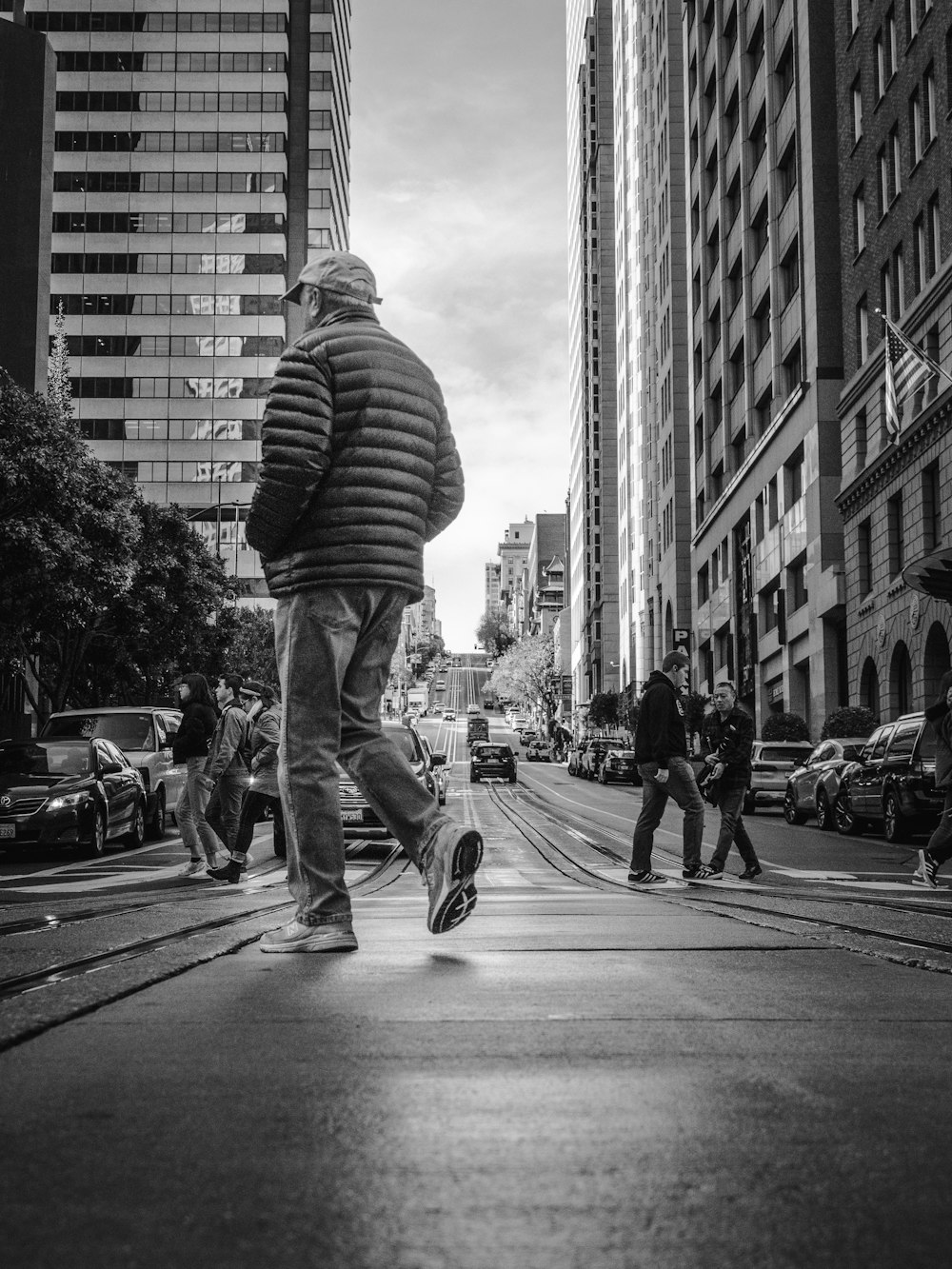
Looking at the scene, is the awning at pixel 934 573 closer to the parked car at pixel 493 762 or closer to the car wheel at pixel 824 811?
the car wheel at pixel 824 811

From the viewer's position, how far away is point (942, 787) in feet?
38.5

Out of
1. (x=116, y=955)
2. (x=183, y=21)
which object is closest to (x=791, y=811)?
(x=116, y=955)

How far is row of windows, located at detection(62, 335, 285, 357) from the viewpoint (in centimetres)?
A: 9100

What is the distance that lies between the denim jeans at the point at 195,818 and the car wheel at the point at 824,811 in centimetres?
1298

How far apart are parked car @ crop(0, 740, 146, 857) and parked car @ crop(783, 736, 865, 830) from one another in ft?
37.6

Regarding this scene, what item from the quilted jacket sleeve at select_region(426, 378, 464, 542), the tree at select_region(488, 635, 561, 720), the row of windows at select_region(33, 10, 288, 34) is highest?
the row of windows at select_region(33, 10, 288, 34)

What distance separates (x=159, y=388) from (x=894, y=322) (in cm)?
6426

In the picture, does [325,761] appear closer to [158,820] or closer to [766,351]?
[158,820]

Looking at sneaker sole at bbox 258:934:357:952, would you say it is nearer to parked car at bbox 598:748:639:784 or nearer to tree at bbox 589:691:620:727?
parked car at bbox 598:748:639:784

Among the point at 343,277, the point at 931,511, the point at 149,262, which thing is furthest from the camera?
the point at 149,262

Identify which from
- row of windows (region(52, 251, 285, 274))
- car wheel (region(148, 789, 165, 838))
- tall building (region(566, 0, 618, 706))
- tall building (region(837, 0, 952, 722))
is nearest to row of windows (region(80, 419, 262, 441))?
row of windows (region(52, 251, 285, 274))

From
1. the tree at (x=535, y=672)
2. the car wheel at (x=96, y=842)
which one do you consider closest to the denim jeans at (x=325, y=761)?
the car wheel at (x=96, y=842)

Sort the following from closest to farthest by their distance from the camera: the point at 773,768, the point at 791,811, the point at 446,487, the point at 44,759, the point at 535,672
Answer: the point at 446,487, the point at 44,759, the point at 791,811, the point at 773,768, the point at 535,672

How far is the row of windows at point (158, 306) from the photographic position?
300 feet
